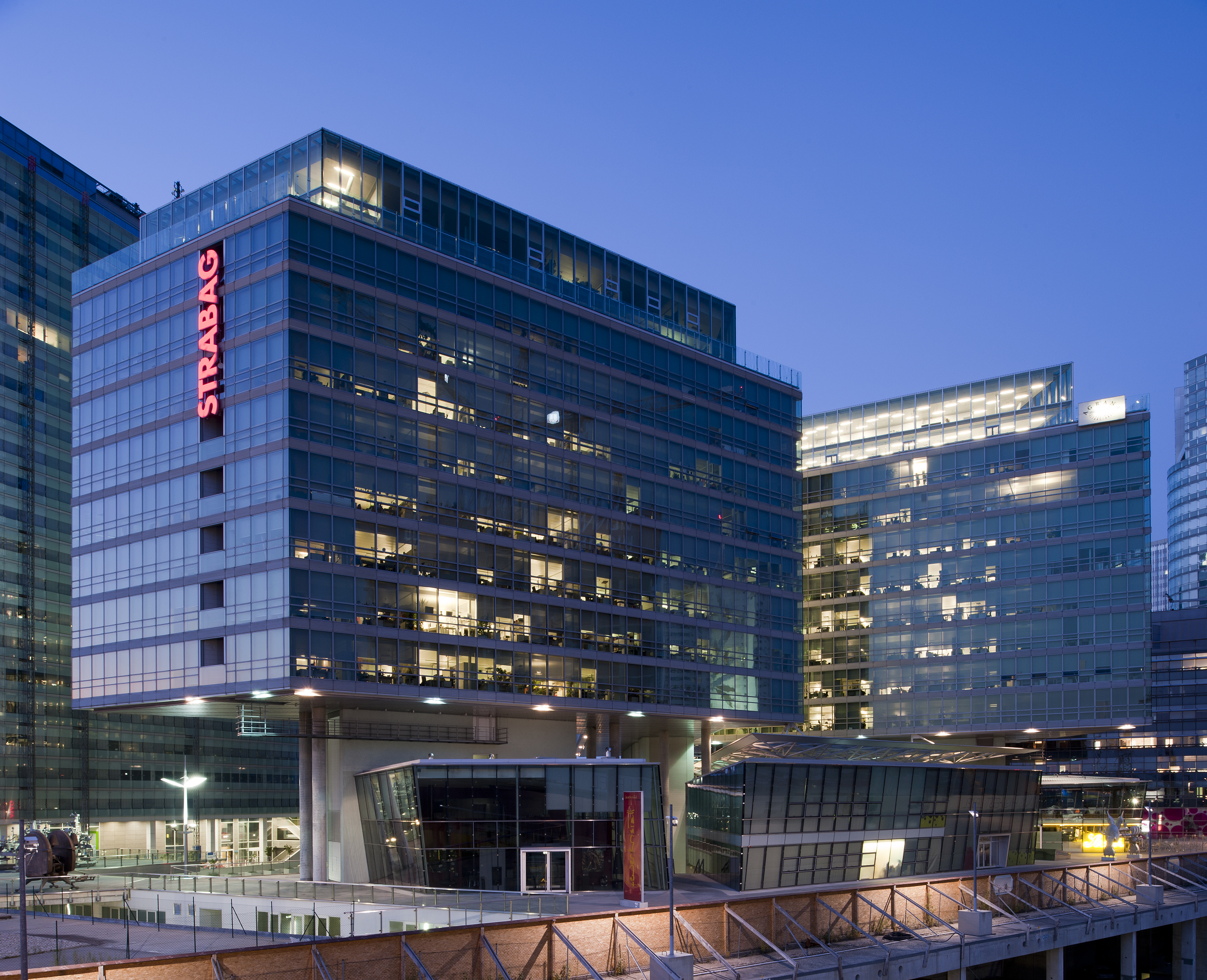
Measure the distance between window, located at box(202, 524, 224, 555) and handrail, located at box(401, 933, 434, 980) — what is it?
39201 millimetres

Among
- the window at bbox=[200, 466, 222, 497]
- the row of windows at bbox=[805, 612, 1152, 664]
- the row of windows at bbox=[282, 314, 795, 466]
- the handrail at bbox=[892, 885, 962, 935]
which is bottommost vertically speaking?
the handrail at bbox=[892, 885, 962, 935]

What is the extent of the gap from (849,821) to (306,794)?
1328 inches

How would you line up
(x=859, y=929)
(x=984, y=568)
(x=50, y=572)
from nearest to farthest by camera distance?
1. (x=859, y=929)
2. (x=984, y=568)
3. (x=50, y=572)

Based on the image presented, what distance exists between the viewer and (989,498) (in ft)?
405

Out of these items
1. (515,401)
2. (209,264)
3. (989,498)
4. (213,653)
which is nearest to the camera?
(213,653)

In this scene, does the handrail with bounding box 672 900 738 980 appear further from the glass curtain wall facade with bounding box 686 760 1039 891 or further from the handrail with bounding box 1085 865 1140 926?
the handrail with bounding box 1085 865 1140 926

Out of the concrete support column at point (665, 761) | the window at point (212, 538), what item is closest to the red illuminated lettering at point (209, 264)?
the window at point (212, 538)

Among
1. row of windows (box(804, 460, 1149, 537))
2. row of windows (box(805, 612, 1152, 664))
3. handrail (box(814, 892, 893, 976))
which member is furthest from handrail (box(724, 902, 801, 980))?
row of windows (box(804, 460, 1149, 537))

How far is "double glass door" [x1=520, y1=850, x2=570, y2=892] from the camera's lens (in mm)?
70125

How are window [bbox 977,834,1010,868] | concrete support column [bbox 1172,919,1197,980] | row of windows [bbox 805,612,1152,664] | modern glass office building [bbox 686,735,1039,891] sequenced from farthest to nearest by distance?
1. row of windows [bbox 805,612,1152,664]
2. window [bbox 977,834,1010,868]
3. concrete support column [bbox 1172,919,1197,980]
4. modern glass office building [bbox 686,735,1039,891]

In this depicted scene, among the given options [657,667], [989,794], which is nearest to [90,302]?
[657,667]

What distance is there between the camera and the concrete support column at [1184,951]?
3169 inches

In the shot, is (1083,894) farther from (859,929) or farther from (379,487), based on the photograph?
(379,487)

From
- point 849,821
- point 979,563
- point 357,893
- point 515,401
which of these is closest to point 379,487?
point 515,401
